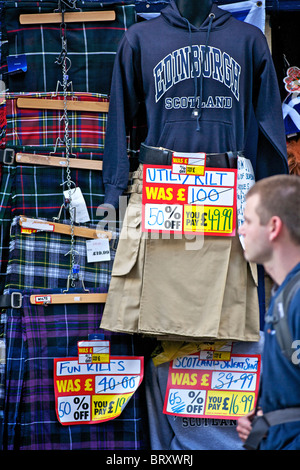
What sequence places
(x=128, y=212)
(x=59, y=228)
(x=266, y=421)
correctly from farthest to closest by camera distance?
(x=59, y=228), (x=128, y=212), (x=266, y=421)

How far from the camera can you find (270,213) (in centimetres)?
207

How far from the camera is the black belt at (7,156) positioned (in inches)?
138

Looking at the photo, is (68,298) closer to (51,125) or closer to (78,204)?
(78,204)

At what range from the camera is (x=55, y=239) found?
3.54 m

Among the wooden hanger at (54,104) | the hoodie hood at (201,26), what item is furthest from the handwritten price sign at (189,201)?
the wooden hanger at (54,104)

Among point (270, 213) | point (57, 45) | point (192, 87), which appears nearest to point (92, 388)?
point (192, 87)

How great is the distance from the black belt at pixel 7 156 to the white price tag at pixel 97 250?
606mm

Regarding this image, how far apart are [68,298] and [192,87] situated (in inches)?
50.7

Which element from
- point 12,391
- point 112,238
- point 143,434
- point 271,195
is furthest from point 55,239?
point 271,195

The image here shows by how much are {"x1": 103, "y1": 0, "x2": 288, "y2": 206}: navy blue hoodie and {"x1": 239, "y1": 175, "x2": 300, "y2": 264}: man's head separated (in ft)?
4.23

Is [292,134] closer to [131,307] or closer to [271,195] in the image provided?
[131,307]

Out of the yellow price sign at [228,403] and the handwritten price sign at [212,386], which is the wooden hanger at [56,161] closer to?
the handwritten price sign at [212,386]

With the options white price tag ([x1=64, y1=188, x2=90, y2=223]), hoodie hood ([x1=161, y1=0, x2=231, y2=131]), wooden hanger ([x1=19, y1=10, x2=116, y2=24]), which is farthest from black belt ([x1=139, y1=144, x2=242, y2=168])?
wooden hanger ([x1=19, y1=10, x2=116, y2=24])

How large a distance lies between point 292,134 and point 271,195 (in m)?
1.81
